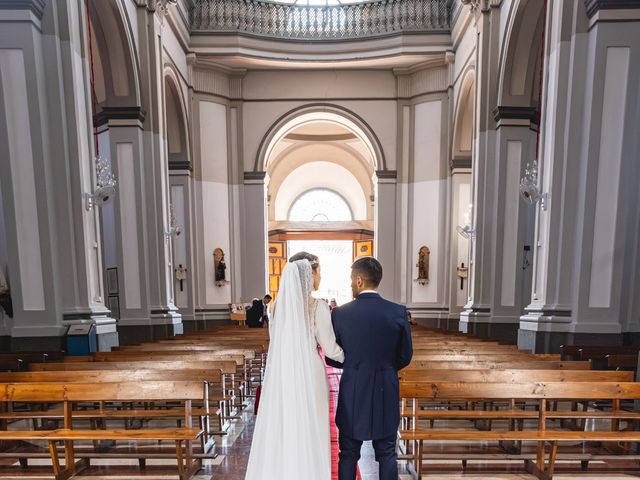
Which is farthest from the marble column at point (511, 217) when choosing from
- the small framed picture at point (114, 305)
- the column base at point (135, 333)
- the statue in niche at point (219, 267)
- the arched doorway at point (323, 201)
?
the arched doorway at point (323, 201)

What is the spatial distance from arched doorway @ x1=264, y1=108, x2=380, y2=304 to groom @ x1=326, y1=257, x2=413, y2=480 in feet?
59.5

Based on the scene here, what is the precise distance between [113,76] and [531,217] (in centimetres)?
902

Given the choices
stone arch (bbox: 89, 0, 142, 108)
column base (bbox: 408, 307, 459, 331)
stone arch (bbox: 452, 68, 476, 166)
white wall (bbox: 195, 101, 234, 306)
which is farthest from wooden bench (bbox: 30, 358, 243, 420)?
stone arch (bbox: 452, 68, 476, 166)

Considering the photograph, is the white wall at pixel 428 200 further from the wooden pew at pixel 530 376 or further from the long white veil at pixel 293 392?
the long white veil at pixel 293 392

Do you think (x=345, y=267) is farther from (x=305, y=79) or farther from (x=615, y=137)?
(x=615, y=137)

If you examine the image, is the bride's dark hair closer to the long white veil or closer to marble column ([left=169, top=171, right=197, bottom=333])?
the long white veil

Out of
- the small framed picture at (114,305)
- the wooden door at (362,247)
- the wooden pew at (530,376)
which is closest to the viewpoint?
the wooden pew at (530,376)

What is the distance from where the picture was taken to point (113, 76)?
28.5ft

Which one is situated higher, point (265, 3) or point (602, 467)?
point (265, 3)

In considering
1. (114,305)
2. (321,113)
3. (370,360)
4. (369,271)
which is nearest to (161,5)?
(321,113)

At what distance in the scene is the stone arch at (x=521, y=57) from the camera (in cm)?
821

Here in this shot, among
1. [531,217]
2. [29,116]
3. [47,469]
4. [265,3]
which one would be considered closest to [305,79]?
[265,3]

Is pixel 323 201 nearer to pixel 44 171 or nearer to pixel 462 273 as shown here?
pixel 462 273

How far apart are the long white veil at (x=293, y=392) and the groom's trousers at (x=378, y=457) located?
0.16 meters
